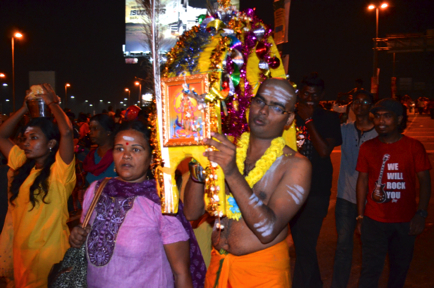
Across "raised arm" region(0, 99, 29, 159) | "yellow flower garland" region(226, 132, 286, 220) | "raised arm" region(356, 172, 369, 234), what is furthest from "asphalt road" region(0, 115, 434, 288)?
"yellow flower garland" region(226, 132, 286, 220)

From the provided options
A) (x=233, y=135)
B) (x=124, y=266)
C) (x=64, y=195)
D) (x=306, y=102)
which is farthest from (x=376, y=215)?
(x=64, y=195)

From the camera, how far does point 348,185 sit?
4074mm

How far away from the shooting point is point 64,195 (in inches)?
126

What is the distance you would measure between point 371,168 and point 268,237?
7.12ft

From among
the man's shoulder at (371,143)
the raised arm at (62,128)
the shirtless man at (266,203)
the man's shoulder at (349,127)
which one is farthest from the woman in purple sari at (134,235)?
the man's shoulder at (349,127)

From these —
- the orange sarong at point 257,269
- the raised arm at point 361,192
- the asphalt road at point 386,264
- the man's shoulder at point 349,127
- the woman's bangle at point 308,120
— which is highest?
the woman's bangle at point 308,120

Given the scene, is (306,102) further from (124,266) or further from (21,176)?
(21,176)

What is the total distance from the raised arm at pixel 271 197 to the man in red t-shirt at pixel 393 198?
1685 millimetres

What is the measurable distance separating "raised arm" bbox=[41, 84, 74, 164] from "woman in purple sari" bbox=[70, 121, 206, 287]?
2.92 feet

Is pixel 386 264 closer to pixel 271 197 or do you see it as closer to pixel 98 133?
pixel 271 197

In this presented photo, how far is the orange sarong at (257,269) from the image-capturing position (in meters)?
2.21

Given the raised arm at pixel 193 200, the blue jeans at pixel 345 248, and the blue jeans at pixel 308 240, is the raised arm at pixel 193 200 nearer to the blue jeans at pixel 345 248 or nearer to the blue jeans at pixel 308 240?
the blue jeans at pixel 308 240

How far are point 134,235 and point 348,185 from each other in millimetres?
2718

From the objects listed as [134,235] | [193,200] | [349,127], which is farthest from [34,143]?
[349,127]
